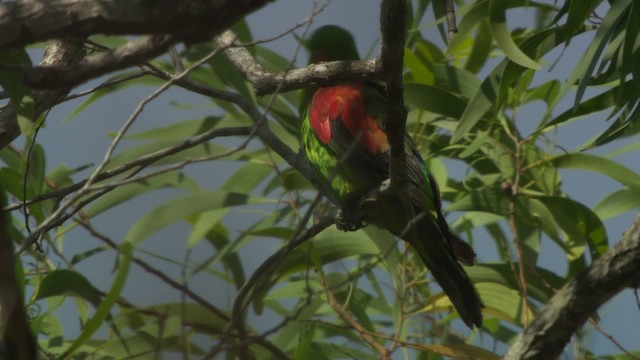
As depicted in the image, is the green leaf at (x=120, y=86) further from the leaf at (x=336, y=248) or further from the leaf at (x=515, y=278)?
the leaf at (x=515, y=278)

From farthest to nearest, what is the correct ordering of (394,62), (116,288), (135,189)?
(135,189)
(394,62)
(116,288)

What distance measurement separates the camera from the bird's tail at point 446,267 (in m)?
2.31

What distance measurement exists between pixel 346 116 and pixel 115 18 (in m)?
1.31

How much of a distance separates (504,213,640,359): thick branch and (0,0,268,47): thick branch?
1015mm

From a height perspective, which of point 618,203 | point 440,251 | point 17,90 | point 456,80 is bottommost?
point 440,251

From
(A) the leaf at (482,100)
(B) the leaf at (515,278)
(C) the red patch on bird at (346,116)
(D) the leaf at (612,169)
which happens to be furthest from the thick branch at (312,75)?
(D) the leaf at (612,169)

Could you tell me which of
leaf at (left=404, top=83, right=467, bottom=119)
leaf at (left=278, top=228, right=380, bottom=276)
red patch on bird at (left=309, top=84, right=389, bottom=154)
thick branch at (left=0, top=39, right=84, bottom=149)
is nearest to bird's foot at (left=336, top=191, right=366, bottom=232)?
red patch on bird at (left=309, top=84, right=389, bottom=154)

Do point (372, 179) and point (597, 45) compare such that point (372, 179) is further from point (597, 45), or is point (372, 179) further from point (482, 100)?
point (597, 45)

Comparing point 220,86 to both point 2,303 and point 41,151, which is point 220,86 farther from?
point 2,303

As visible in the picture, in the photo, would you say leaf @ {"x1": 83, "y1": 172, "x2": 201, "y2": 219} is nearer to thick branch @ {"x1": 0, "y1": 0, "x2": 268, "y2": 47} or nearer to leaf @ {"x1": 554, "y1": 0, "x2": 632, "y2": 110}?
leaf @ {"x1": 554, "y1": 0, "x2": 632, "y2": 110}

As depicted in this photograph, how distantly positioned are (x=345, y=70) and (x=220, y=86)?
→ 4.16 feet

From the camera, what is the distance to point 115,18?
1131 mm

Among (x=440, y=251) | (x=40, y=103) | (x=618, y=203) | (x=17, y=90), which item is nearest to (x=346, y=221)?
(x=440, y=251)

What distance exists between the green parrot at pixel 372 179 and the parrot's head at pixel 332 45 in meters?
0.34
